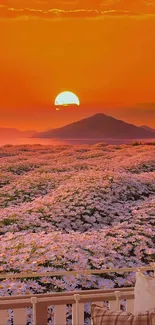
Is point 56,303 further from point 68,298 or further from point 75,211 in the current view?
point 75,211

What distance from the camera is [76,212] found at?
4059 millimetres

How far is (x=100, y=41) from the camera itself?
4070 millimetres

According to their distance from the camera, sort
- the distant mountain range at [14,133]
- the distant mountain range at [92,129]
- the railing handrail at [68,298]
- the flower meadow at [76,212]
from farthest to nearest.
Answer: the distant mountain range at [92,129] → the distant mountain range at [14,133] → the flower meadow at [76,212] → the railing handrail at [68,298]

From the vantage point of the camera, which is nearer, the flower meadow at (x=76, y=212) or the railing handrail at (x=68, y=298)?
the railing handrail at (x=68, y=298)

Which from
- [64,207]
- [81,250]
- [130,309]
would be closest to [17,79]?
[64,207]

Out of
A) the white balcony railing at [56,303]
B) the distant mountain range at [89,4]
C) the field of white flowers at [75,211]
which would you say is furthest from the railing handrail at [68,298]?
the distant mountain range at [89,4]

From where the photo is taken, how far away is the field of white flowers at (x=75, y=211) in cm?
364

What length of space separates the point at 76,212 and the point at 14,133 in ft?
2.36

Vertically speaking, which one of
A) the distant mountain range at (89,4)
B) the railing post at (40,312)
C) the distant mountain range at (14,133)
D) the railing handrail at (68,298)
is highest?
the distant mountain range at (89,4)

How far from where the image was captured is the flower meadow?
11.9 ft

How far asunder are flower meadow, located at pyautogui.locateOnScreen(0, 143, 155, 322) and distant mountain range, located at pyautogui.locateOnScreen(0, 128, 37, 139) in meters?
0.08

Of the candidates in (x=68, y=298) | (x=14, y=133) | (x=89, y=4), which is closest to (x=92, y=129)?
(x=14, y=133)

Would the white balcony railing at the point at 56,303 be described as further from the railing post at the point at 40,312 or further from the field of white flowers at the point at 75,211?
the field of white flowers at the point at 75,211

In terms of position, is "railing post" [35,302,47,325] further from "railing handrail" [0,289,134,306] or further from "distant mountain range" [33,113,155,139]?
"distant mountain range" [33,113,155,139]
